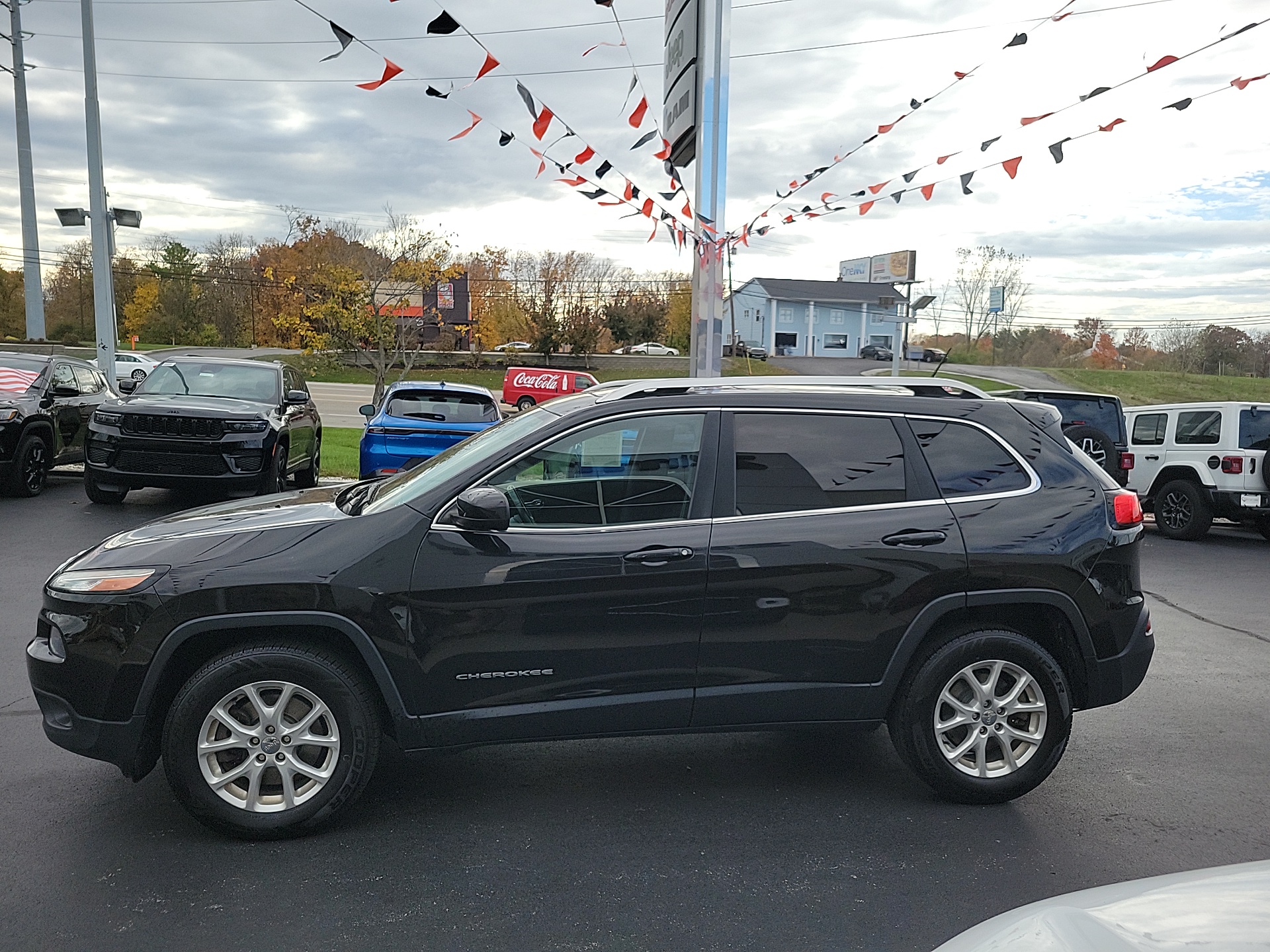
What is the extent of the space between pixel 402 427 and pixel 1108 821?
926 cm

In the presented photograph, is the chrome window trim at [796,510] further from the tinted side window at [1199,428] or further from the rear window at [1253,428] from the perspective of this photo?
the tinted side window at [1199,428]

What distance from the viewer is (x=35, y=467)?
12.1 m

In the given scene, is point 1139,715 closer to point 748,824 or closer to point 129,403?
point 748,824

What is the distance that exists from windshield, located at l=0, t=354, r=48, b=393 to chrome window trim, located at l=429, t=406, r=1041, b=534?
10.6 meters

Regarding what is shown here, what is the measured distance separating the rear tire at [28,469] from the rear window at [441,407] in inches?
168

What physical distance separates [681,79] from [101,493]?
26.7 feet

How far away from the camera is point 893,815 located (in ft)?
13.7

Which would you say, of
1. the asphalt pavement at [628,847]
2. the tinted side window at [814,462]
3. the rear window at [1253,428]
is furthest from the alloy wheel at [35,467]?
the rear window at [1253,428]

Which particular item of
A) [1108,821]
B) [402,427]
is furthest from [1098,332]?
[1108,821]

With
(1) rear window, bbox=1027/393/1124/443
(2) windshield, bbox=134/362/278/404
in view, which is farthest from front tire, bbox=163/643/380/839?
(1) rear window, bbox=1027/393/1124/443

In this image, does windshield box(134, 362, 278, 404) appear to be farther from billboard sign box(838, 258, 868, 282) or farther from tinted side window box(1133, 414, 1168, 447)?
billboard sign box(838, 258, 868, 282)

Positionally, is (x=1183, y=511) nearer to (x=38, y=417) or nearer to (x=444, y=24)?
(x=444, y=24)

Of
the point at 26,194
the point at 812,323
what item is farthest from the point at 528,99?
the point at 812,323

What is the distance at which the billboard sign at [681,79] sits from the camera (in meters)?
10.7
